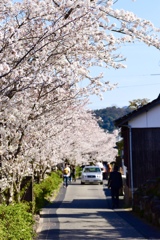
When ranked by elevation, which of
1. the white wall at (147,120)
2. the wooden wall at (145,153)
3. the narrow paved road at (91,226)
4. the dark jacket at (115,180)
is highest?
the white wall at (147,120)

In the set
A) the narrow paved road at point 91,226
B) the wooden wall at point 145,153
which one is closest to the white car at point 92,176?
the wooden wall at point 145,153

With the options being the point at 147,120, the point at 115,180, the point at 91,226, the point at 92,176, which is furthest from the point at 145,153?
the point at 92,176

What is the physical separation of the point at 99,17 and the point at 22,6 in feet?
5.13

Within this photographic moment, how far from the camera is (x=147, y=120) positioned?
21969mm

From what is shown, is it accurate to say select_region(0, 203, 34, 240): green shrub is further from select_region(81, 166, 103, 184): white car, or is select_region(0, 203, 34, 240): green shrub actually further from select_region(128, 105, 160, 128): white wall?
select_region(81, 166, 103, 184): white car

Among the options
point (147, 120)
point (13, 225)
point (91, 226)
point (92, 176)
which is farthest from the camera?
point (92, 176)

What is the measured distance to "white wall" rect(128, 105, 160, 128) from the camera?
2192cm

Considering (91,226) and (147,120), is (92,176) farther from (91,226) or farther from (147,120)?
(91,226)

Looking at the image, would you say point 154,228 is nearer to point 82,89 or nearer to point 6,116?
point 82,89

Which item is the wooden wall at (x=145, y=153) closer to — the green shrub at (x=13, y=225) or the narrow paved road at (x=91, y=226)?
the narrow paved road at (x=91, y=226)

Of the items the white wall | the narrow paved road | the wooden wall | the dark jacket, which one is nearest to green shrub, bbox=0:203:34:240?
the narrow paved road

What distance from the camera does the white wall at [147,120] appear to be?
21922 millimetres

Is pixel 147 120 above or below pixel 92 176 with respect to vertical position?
above

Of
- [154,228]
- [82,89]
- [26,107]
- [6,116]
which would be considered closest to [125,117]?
[154,228]
